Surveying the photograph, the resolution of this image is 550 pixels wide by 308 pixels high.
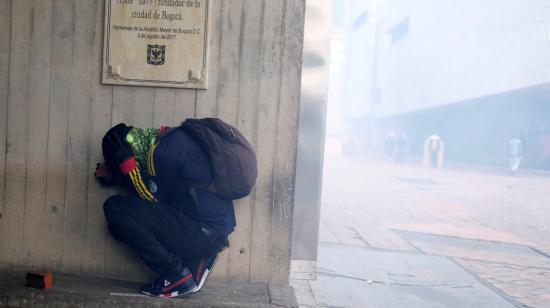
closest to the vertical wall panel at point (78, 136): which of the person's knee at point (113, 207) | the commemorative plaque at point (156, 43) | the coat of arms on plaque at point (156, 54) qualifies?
the commemorative plaque at point (156, 43)

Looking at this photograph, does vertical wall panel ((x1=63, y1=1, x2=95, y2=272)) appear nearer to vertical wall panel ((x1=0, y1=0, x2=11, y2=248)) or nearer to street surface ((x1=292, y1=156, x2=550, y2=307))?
vertical wall panel ((x1=0, y1=0, x2=11, y2=248))

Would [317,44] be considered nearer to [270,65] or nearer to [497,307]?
[270,65]

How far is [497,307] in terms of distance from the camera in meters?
5.00

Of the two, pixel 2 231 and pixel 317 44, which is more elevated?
pixel 317 44

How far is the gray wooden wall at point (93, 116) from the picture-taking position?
3.84 m

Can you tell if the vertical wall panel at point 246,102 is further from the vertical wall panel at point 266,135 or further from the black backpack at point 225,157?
the black backpack at point 225,157

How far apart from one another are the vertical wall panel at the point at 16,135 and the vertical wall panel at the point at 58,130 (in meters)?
0.18

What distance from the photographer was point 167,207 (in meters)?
3.38

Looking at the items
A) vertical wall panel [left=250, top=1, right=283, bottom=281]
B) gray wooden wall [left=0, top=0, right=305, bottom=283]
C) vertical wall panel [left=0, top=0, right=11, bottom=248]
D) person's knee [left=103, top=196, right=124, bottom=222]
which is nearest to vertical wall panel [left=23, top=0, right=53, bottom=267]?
gray wooden wall [left=0, top=0, right=305, bottom=283]

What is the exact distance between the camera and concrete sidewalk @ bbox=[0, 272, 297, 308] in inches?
131

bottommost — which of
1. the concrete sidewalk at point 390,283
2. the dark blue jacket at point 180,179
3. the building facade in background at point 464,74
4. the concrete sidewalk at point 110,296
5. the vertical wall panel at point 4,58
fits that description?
the concrete sidewalk at point 390,283

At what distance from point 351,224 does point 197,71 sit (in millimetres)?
6077

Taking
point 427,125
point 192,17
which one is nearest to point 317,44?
point 192,17

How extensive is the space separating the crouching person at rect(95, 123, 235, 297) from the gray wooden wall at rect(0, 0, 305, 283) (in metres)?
0.45
